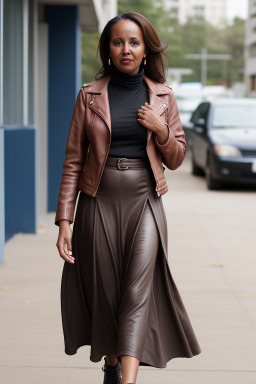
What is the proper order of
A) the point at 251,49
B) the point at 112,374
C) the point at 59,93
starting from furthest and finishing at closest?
the point at 251,49 → the point at 59,93 → the point at 112,374

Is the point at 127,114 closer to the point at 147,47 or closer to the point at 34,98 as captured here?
the point at 147,47

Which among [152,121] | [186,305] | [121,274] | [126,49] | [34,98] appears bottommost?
[186,305]

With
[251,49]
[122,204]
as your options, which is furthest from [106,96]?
[251,49]

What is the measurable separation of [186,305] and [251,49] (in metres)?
92.8

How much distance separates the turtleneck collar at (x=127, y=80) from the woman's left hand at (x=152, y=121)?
14 centimetres

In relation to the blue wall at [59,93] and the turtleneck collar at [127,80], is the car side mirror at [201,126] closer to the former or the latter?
the blue wall at [59,93]

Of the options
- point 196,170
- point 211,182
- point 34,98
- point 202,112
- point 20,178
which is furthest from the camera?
point 196,170

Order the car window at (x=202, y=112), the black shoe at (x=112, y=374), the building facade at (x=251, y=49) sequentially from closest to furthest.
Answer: the black shoe at (x=112, y=374)
the car window at (x=202, y=112)
the building facade at (x=251, y=49)

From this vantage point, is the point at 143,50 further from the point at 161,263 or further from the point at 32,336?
the point at 32,336

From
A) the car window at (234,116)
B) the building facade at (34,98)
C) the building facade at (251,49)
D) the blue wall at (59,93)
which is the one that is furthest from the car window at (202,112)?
the building facade at (251,49)

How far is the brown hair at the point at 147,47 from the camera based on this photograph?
3836 millimetres

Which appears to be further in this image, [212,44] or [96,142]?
[212,44]

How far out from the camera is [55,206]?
12164 mm

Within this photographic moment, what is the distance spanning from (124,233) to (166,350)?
58 centimetres
